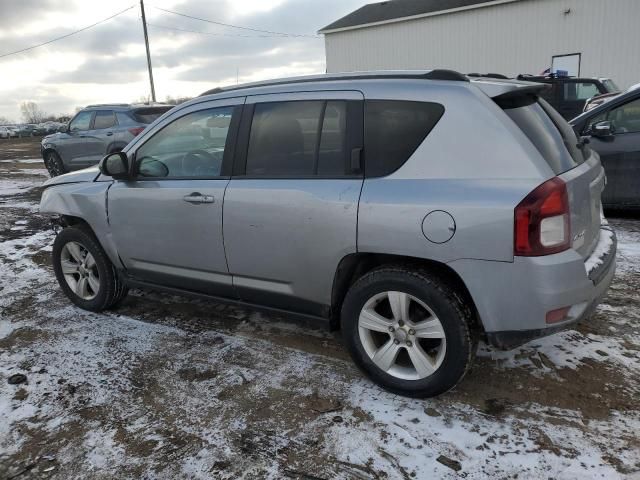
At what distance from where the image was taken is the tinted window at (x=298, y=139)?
9.72ft

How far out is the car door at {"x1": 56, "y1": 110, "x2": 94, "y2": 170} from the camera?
11.8 meters

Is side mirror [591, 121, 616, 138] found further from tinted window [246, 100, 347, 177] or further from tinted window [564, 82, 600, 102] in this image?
tinted window [564, 82, 600, 102]

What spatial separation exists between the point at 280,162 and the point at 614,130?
200 inches

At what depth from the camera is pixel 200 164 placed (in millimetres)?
3561

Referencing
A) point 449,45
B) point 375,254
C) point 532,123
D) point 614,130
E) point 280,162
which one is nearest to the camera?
point 532,123

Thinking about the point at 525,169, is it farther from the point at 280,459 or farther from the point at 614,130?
the point at 614,130

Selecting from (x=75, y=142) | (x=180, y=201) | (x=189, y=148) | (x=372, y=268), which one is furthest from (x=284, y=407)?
(x=75, y=142)

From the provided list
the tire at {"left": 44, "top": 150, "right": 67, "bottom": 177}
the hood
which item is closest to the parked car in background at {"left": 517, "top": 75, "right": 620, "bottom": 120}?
the hood

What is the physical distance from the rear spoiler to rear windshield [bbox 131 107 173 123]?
9402mm

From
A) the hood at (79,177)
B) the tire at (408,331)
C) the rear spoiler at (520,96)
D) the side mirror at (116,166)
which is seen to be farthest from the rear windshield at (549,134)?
the hood at (79,177)

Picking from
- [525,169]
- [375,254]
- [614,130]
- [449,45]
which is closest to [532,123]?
[525,169]

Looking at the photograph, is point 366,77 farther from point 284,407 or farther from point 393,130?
point 284,407

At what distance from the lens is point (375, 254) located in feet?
9.41

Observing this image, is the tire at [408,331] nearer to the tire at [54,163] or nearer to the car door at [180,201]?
the car door at [180,201]
